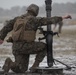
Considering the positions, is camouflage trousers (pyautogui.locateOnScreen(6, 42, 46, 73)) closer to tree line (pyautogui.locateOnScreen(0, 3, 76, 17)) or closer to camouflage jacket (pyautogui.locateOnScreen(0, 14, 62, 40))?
camouflage jacket (pyautogui.locateOnScreen(0, 14, 62, 40))

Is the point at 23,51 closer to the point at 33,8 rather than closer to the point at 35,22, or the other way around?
the point at 35,22

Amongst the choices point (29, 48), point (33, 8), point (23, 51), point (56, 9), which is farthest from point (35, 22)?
point (56, 9)

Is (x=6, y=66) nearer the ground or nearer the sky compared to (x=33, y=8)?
nearer the ground

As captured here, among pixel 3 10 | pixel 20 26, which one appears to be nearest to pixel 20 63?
pixel 20 26

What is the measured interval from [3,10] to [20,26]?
120 metres

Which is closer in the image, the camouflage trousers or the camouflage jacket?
the camouflage jacket

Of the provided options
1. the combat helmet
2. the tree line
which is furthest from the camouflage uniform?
the tree line

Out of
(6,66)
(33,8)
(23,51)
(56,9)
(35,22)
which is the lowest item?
(56,9)

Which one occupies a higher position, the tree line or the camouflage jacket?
the camouflage jacket

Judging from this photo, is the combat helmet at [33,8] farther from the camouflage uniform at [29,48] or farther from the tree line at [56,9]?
the tree line at [56,9]

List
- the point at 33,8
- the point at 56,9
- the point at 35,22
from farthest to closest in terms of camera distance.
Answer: the point at 56,9
the point at 33,8
the point at 35,22

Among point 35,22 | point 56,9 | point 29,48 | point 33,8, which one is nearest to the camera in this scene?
point 35,22

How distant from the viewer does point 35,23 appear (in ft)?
33.0

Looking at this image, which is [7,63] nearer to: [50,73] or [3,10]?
[50,73]
